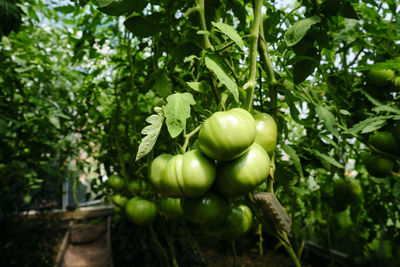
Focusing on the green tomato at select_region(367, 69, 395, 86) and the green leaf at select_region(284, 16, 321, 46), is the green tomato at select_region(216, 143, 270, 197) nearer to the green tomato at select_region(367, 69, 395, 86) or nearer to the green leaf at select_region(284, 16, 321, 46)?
the green leaf at select_region(284, 16, 321, 46)

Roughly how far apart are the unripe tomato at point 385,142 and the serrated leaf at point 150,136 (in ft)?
3.22

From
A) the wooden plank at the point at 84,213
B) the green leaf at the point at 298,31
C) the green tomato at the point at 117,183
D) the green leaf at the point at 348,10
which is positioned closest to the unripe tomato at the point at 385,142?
the green leaf at the point at 348,10

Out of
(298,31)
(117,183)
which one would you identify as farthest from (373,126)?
(117,183)

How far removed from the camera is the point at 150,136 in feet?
1.87

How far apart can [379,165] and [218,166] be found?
0.87m

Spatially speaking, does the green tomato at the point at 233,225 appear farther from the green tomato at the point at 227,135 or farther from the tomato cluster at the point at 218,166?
the green tomato at the point at 227,135

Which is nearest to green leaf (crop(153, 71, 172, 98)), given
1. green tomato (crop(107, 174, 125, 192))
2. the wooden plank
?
green tomato (crop(107, 174, 125, 192))

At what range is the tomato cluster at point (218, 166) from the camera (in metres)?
0.52

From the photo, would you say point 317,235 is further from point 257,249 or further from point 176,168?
point 176,168

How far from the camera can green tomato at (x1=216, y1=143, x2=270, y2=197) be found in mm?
540

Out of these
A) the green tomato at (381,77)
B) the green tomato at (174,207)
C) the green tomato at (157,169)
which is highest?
the green tomato at (381,77)

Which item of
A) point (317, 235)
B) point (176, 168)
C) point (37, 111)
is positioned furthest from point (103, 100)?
point (317, 235)

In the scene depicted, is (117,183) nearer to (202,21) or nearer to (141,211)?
(141,211)

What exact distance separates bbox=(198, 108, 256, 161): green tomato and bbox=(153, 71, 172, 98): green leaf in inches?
11.9
